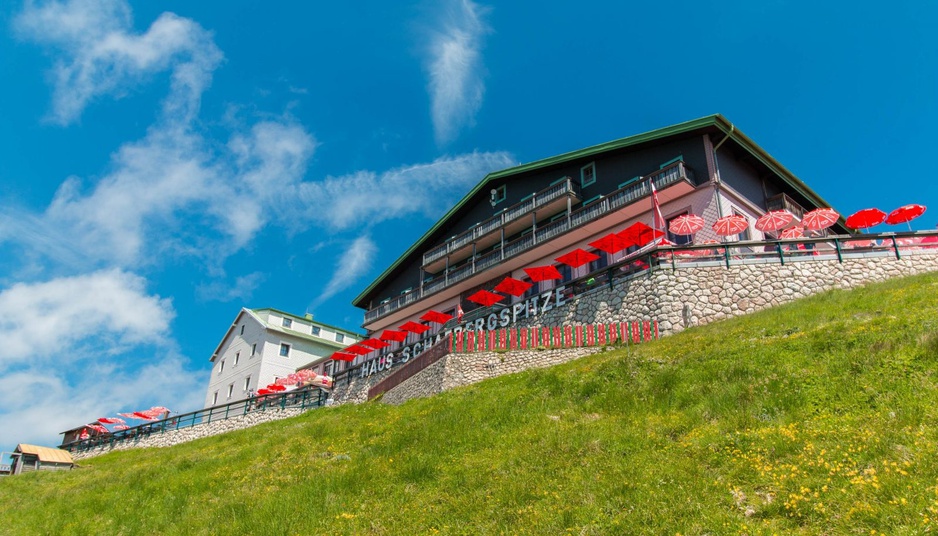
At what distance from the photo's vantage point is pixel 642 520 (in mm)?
A: 7703

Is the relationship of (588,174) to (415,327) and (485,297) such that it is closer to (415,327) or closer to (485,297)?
(485,297)

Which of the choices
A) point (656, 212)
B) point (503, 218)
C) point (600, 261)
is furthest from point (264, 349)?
point (656, 212)

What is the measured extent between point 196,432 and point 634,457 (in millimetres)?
34715

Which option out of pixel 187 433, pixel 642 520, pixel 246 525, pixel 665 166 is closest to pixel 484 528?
pixel 642 520

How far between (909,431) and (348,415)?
1600cm

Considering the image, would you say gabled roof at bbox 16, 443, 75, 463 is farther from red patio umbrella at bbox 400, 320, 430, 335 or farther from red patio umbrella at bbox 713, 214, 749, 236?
red patio umbrella at bbox 713, 214, 749, 236

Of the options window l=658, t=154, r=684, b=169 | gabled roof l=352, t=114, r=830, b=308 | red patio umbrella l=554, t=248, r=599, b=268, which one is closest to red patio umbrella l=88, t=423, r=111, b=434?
gabled roof l=352, t=114, r=830, b=308

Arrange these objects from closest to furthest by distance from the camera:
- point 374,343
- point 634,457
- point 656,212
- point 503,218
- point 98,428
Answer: point 634,457
point 656,212
point 503,218
point 374,343
point 98,428

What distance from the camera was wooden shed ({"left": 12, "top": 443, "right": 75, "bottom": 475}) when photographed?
Answer: 82.0ft

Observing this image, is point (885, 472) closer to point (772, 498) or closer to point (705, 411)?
point (772, 498)

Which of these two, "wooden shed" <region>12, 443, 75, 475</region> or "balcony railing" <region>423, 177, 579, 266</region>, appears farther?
"balcony railing" <region>423, 177, 579, 266</region>

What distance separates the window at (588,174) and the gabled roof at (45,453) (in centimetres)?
2769

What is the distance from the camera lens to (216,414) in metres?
39.2

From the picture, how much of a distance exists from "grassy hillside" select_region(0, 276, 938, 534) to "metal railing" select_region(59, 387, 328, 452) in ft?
53.5
